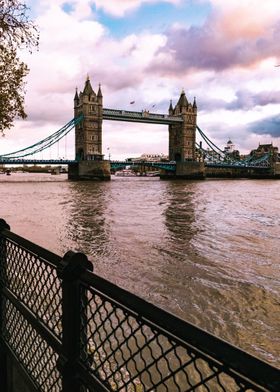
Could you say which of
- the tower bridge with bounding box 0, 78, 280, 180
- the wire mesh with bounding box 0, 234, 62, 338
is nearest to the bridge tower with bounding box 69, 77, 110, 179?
the tower bridge with bounding box 0, 78, 280, 180

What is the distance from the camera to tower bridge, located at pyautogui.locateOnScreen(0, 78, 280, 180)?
251 feet

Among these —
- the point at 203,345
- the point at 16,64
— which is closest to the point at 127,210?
the point at 16,64

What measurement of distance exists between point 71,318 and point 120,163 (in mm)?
79609

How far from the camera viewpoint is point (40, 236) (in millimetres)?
15414

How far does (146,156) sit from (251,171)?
78207 mm

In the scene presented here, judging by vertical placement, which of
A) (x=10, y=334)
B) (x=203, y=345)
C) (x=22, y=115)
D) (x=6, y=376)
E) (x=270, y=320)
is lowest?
(x=270, y=320)

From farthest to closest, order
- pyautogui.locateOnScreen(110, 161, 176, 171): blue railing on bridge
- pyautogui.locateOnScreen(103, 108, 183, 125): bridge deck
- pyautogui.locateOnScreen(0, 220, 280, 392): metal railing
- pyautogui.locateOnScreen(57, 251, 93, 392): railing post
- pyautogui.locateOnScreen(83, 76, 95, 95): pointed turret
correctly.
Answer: pyautogui.locateOnScreen(103, 108, 183, 125): bridge deck < pyautogui.locateOnScreen(83, 76, 95, 95): pointed turret < pyautogui.locateOnScreen(110, 161, 176, 171): blue railing on bridge < pyautogui.locateOnScreen(57, 251, 93, 392): railing post < pyautogui.locateOnScreen(0, 220, 280, 392): metal railing

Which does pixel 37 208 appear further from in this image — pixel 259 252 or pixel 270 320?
pixel 270 320

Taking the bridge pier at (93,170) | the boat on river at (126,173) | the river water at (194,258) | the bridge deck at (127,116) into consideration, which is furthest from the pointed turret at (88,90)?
the river water at (194,258)

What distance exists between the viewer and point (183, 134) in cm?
10319

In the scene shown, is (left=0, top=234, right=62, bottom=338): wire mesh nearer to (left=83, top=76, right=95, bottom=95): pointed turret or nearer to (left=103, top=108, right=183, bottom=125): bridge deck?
(left=103, top=108, right=183, bottom=125): bridge deck

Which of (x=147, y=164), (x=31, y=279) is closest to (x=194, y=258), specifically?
(x=31, y=279)

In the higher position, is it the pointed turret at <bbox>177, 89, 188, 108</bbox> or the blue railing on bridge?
the pointed turret at <bbox>177, 89, 188, 108</bbox>

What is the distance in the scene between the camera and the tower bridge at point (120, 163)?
7644cm
